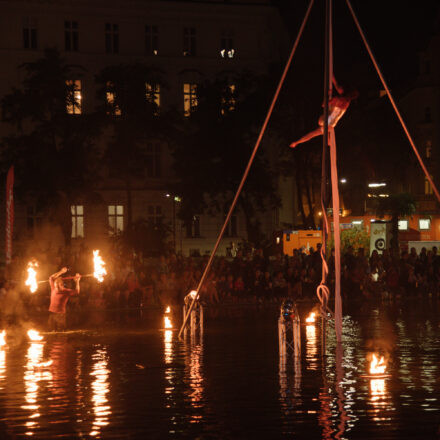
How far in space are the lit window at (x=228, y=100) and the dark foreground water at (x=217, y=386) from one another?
33.7 metres

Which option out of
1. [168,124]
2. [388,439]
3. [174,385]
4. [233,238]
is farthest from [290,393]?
[233,238]

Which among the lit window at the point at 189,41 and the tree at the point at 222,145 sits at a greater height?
the lit window at the point at 189,41

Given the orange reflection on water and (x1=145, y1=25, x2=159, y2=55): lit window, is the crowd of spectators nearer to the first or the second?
the orange reflection on water

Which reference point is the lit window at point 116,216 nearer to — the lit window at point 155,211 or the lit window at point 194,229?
the lit window at point 155,211

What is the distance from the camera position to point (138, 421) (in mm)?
11023

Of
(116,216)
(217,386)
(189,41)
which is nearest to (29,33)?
(189,41)

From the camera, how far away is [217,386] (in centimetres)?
1368

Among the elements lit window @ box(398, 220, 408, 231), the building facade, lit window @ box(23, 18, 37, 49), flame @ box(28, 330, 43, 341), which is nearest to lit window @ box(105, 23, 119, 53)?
the building facade

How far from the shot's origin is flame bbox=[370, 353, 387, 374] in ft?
49.2

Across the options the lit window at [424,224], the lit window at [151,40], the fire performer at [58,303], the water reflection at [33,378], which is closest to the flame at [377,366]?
the water reflection at [33,378]

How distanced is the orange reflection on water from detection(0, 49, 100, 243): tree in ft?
113

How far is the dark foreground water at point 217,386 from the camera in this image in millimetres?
10570

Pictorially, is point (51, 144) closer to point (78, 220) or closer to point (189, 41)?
point (78, 220)

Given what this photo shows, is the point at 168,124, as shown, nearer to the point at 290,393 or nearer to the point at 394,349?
the point at 394,349
